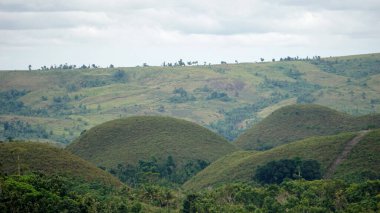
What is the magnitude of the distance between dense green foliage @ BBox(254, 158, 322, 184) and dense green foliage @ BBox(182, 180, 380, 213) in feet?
85.3

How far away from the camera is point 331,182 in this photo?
479 feet

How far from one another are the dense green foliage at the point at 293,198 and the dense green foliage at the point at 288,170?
26.0 meters

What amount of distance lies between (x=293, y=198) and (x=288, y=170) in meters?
43.3

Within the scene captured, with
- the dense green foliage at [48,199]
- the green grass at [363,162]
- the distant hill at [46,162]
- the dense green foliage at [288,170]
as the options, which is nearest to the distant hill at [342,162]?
the green grass at [363,162]

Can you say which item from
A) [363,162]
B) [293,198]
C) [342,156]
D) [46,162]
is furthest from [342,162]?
[46,162]

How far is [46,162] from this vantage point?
17362 cm

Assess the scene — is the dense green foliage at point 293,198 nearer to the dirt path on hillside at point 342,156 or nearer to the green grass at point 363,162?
the green grass at point 363,162

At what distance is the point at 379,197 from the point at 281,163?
54900 millimetres

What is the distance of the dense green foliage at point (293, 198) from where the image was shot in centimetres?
13346

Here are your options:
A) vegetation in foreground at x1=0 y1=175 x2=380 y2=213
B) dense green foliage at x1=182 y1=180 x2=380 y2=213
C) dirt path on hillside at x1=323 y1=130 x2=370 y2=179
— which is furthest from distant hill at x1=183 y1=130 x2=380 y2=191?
vegetation in foreground at x1=0 y1=175 x2=380 y2=213

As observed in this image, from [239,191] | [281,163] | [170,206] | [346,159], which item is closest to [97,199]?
[170,206]

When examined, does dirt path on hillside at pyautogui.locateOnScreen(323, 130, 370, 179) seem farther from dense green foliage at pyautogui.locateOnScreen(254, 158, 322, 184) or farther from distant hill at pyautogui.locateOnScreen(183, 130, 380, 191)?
dense green foliage at pyautogui.locateOnScreen(254, 158, 322, 184)

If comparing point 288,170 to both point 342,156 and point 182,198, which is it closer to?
point 342,156

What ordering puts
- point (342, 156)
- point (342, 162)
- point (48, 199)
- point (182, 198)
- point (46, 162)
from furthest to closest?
point (342, 156) < point (342, 162) < point (46, 162) < point (182, 198) < point (48, 199)
